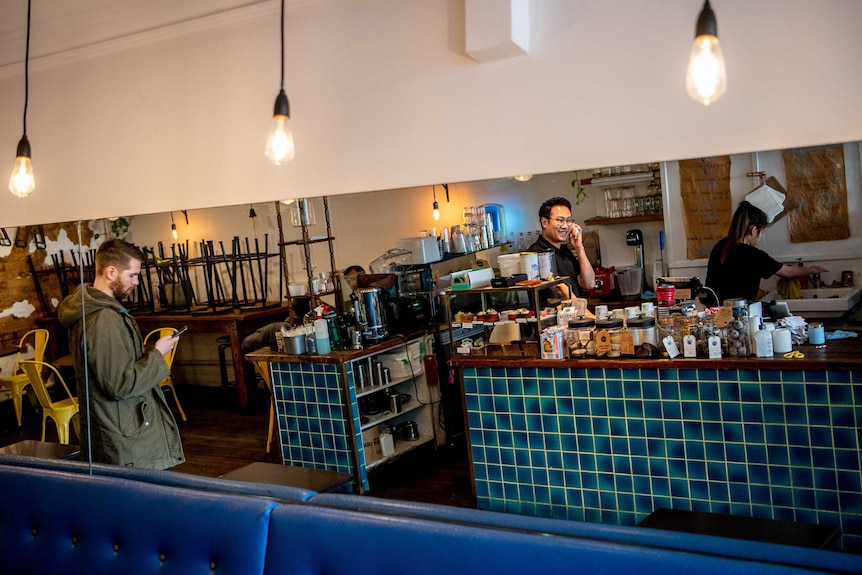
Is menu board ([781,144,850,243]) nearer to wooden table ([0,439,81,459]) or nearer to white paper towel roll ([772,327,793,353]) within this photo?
white paper towel roll ([772,327,793,353])

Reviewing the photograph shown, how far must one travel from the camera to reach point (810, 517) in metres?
3.25

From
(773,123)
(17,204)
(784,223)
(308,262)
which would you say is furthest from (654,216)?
(17,204)

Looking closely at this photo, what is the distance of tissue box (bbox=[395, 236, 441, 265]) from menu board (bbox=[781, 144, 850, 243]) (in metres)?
1.69

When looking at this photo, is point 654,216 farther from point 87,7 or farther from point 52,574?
point 87,7

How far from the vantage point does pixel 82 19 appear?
4.00m

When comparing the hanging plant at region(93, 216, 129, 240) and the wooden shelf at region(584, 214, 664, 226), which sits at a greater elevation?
the hanging plant at region(93, 216, 129, 240)

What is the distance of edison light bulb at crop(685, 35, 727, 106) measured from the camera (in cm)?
208

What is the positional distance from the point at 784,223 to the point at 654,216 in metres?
0.52

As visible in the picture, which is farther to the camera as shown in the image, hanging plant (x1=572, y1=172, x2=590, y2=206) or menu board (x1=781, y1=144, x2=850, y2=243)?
hanging plant (x1=572, y1=172, x2=590, y2=206)

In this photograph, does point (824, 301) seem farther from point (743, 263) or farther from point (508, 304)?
point (508, 304)

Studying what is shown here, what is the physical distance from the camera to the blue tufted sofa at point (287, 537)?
1638 millimetres

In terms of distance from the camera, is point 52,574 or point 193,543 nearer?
point 193,543

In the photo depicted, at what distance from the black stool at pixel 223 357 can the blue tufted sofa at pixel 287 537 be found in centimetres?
154

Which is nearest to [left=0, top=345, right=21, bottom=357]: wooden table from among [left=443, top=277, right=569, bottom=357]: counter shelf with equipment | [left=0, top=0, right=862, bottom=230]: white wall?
[left=0, top=0, right=862, bottom=230]: white wall
